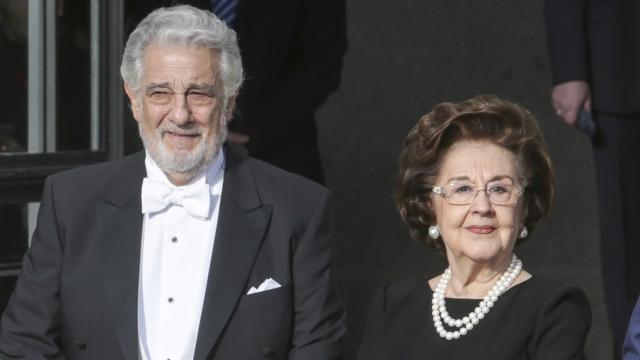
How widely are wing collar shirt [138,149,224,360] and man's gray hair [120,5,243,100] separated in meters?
0.22

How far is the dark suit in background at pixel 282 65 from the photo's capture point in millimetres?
5219

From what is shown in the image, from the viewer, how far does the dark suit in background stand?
5219 mm

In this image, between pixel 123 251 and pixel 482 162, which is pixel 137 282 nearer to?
pixel 123 251

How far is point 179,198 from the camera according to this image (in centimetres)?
398

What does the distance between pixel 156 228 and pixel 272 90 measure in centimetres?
132

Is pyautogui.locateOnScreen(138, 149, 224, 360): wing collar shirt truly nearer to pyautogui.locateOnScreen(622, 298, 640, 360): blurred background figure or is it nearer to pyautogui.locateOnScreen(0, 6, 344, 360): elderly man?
pyautogui.locateOnScreen(0, 6, 344, 360): elderly man

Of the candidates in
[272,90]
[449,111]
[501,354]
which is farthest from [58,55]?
[501,354]

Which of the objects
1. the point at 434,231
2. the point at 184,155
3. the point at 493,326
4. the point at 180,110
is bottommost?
the point at 493,326

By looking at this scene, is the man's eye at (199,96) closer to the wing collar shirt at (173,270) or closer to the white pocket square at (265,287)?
the wing collar shirt at (173,270)

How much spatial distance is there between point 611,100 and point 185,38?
1.87 metres

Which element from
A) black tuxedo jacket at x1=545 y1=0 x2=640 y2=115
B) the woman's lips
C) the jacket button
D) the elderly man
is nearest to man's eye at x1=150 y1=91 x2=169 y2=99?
the elderly man

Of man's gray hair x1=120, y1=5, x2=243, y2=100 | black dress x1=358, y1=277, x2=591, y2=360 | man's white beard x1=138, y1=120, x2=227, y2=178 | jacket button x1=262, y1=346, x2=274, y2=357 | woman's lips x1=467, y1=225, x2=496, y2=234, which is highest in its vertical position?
man's gray hair x1=120, y1=5, x2=243, y2=100

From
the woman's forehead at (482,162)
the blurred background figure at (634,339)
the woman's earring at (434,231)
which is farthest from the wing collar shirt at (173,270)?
the blurred background figure at (634,339)

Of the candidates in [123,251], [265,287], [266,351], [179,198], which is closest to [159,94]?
[179,198]
